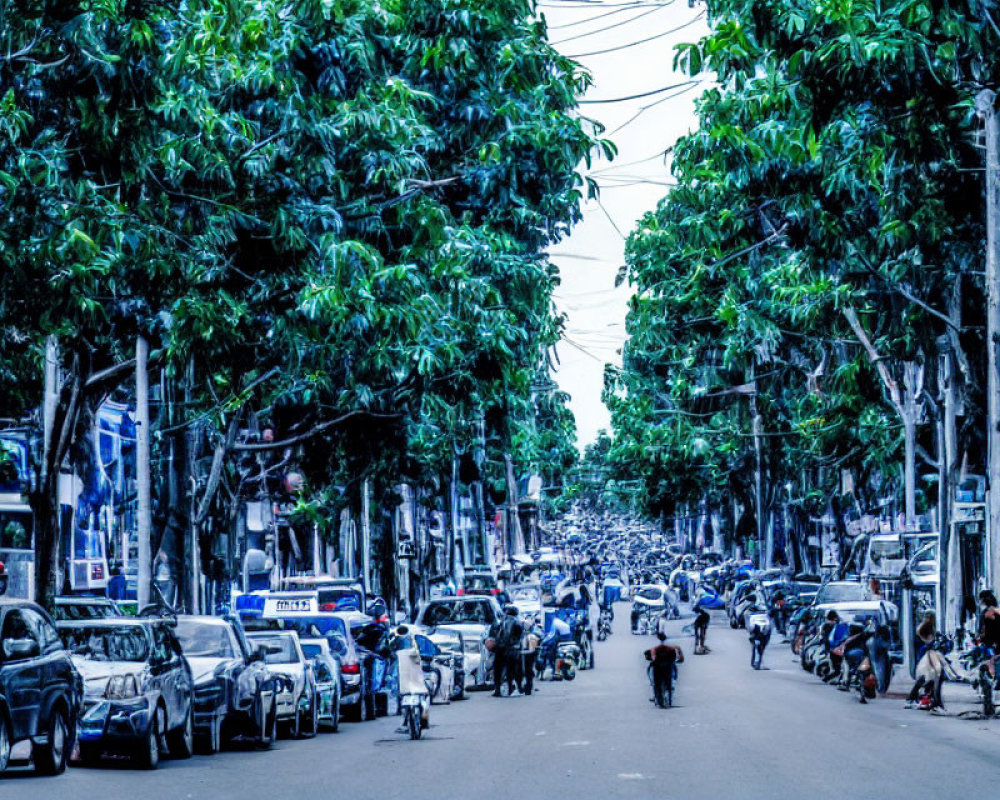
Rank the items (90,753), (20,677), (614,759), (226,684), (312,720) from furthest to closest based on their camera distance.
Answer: (312,720), (226,684), (90,753), (614,759), (20,677)

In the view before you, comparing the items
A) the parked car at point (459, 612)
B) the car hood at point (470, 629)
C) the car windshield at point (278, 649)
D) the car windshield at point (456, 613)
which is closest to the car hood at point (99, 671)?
the car windshield at point (278, 649)

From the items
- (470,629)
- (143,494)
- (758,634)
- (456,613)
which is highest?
(143,494)

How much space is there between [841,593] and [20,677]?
3105 cm

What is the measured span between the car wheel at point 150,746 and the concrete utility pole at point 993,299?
12.3m

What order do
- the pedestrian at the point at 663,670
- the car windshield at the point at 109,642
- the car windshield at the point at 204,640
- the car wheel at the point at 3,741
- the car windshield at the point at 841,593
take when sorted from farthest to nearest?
the car windshield at the point at 841,593 < the pedestrian at the point at 663,670 < the car windshield at the point at 204,640 < the car windshield at the point at 109,642 < the car wheel at the point at 3,741

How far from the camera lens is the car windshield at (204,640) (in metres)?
23.2

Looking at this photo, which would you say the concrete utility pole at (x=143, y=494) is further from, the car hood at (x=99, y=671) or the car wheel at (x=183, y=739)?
the car hood at (x=99, y=671)

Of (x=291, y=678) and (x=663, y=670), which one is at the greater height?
(x=291, y=678)

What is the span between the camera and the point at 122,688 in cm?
1950

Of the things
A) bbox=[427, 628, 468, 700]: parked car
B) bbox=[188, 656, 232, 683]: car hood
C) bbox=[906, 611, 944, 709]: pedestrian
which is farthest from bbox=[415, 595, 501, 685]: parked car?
bbox=[188, 656, 232, 683]: car hood

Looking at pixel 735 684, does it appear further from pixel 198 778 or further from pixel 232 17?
pixel 232 17

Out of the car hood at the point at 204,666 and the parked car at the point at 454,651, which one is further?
the parked car at the point at 454,651

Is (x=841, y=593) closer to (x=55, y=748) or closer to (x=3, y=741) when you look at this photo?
(x=55, y=748)

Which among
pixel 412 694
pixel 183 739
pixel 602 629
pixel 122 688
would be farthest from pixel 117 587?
pixel 122 688
